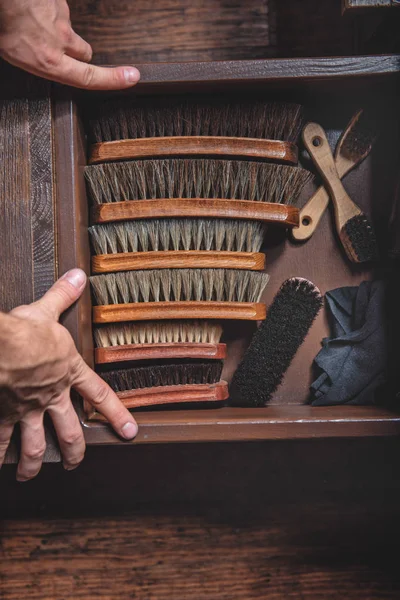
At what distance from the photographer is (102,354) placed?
2.77 feet

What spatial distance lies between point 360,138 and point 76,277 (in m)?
0.48

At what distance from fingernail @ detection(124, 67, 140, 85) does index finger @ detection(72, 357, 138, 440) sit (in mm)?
378

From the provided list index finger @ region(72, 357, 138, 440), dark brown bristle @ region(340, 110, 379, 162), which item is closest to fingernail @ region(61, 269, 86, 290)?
index finger @ region(72, 357, 138, 440)

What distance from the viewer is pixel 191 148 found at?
32.8 inches

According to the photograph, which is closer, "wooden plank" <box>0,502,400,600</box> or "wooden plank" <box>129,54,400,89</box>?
"wooden plank" <box>129,54,400,89</box>

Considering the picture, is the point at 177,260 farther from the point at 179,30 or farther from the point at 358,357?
the point at 179,30

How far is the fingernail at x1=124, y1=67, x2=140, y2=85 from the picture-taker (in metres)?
0.80

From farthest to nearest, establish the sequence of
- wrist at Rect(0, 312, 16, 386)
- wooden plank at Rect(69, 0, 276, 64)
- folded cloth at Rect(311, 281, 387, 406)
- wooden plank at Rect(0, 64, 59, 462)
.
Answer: wooden plank at Rect(69, 0, 276, 64) < folded cloth at Rect(311, 281, 387, 406) < wooden plank at Rect(0, 64, 59, 462) < wrist at Rect(0, 312, 16, 386)

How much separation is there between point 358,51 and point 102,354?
64 cm

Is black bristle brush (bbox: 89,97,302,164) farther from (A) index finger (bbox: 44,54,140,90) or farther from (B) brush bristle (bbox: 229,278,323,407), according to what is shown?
(B) brush bristle (bbox: 229,278,323,407)

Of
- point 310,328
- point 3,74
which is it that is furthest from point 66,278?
point 310,328

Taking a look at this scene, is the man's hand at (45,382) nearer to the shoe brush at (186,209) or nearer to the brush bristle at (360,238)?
the shoe brush at (186,209)

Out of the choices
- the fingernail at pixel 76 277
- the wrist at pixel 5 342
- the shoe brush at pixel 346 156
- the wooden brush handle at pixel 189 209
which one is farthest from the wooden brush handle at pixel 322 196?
the wrist at pixel 5 342

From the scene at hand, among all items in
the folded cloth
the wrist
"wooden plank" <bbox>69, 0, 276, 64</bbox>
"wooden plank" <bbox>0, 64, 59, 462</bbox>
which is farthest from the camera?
"wooden plank" <bbox>69, 0, 276, 64</bbox>
